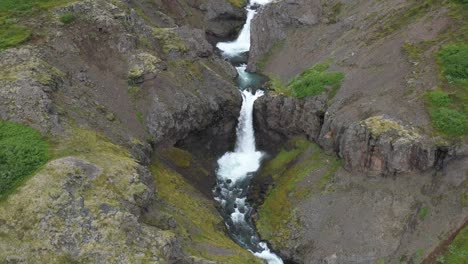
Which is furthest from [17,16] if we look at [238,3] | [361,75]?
[238,3]

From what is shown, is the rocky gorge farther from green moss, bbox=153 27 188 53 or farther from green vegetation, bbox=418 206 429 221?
green moss, bbox=153 27 188 53

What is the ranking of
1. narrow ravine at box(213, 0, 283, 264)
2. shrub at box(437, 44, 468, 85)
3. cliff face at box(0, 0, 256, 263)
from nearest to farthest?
cliff face at box(0, 0, 256, 263) < narrow ravine at box(213, 0, 283, 264) < shrub at box(437, 44, 468, 85)

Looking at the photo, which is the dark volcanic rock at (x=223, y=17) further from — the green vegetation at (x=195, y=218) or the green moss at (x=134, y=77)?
the green vegetation at (x=195, y=218)

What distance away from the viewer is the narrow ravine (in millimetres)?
47281

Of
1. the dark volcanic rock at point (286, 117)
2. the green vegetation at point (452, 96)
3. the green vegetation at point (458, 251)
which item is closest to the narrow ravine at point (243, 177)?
the dark volcanic rock at point (286, 117)

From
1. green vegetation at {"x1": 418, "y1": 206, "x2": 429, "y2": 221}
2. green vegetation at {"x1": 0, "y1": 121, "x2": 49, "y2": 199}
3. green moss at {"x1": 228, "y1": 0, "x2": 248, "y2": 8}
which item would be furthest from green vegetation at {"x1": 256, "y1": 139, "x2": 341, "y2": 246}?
green moss at {"x1": 228, "y1": 0, "x2": 248, "y2": 8}

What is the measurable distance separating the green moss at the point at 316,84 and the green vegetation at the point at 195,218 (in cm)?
1724

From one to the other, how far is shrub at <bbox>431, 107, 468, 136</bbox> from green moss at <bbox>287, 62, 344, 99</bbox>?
12394 millimetres

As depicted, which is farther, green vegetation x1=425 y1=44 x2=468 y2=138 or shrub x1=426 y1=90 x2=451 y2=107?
shrub x1=426 y1=90 x2=451 y2=107

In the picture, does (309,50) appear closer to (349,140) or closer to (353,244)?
(349,140)

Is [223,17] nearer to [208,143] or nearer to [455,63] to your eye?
[208,143]

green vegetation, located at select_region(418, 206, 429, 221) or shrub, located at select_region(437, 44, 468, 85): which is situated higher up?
shrub, located at select_region(437, 44, 468, 85)

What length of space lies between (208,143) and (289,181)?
38.6ft

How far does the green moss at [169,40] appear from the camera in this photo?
6192cm
